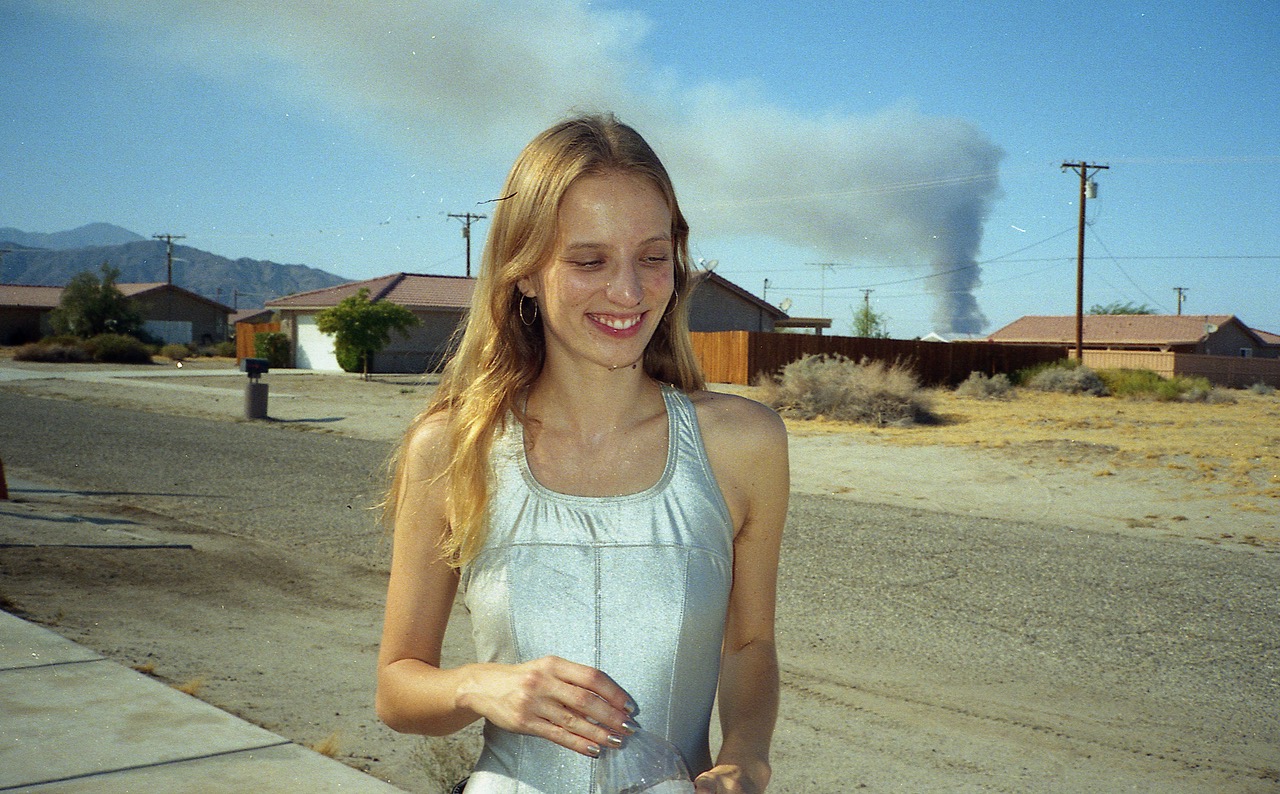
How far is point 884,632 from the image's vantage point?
5871 millimetres

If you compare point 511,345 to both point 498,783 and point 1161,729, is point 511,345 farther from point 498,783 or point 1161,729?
point 1161,729

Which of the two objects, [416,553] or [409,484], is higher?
[409,484]

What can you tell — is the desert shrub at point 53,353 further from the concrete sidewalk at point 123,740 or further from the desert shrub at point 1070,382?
the concrete sidewalk at point 123,740

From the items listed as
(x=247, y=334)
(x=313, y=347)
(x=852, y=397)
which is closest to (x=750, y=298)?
(x=313, y=347)

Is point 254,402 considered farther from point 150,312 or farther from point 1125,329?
point 1125,329

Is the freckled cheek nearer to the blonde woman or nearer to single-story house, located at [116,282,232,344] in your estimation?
the blonde woman

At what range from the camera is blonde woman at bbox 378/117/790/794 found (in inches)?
58.9

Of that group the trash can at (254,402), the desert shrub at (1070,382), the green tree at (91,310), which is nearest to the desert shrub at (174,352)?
the green tree at (91,310)

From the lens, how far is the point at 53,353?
1711 inches

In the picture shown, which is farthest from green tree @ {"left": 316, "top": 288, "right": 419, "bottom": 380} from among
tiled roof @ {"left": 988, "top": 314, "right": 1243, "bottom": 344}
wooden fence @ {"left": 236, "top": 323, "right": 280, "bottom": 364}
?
tiled roof @ {"left": 988, "top": 314, "right": 1243, "bottom": 344}

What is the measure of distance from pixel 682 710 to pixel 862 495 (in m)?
10.6

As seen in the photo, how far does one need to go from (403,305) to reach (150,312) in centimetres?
3306

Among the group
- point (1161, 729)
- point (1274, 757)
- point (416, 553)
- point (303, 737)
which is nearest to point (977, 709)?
point (1161, 729)

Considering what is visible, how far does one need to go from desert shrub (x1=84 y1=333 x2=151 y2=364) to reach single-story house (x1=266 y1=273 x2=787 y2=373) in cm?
645
